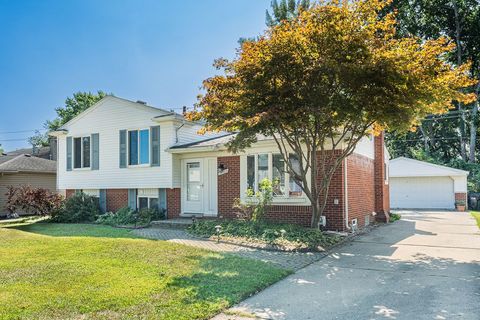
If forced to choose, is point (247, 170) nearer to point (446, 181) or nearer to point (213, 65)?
point (213, 65)

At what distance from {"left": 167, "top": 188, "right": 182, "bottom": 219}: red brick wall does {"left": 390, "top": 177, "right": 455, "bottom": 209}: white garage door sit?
62.3 feet

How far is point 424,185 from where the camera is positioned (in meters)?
27.1

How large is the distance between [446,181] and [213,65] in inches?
905

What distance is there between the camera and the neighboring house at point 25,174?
20.0 meters

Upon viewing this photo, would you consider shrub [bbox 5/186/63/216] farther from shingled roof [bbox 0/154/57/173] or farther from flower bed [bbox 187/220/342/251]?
flower bed [bbox 187/220/342/251]

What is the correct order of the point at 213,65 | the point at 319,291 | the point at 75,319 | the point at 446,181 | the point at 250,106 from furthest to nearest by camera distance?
1. the point at 446,181
2. the point at 213,65
3. the point at 250,106
4. the point at 319,291
5. the point at 75,319

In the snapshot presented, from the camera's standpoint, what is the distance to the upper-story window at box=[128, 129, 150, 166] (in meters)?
15.7

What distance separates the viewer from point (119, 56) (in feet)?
67.3

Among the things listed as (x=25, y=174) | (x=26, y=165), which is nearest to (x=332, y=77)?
(x=25, y=174)

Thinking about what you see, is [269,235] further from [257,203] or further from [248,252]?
[257,203]

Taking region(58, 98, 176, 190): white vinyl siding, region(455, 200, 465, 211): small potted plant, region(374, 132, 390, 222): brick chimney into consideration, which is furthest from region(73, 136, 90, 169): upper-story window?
region(455, 200, 465, 211): small potted plant

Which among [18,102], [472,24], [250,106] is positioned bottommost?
[250,106]

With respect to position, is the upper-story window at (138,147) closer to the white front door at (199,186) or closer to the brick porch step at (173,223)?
the white front door at (199,186)

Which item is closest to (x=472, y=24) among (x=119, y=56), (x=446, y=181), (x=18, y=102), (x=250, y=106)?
(x=446, y=181)
